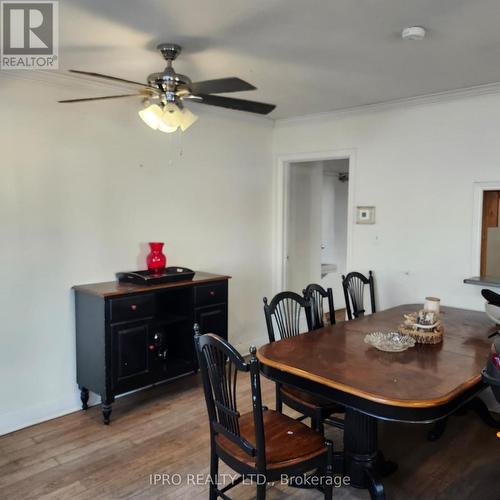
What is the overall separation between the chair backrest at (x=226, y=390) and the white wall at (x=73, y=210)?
5.84ft

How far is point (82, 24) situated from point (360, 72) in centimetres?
183

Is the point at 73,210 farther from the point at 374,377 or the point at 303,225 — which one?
the point at 303,225

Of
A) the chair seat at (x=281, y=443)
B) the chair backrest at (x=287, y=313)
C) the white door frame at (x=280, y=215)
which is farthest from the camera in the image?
the white door frame at (x=280, y=215)

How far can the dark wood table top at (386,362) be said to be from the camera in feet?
6.35

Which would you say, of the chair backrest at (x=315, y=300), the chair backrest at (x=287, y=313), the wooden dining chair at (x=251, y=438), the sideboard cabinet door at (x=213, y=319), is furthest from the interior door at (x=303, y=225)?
the wooden dining chair at (x=251, y=438)

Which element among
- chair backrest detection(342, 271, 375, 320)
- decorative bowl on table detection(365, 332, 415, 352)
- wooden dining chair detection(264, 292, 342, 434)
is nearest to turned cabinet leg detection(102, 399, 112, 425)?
wooden dining chair detection(264, 292, 342, 434)

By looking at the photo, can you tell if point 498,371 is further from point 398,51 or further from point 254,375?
point 398,51

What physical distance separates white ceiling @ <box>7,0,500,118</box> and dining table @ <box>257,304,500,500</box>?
68.2 inches

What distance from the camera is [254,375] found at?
1.78m

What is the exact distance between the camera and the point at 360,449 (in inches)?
92.0

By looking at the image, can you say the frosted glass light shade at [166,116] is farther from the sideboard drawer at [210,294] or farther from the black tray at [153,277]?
the sideboard drawer at [210,294]

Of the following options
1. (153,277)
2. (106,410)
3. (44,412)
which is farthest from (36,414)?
(153,277)

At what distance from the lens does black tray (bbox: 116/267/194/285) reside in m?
3.42

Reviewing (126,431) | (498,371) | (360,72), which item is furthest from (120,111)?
(498,371)
